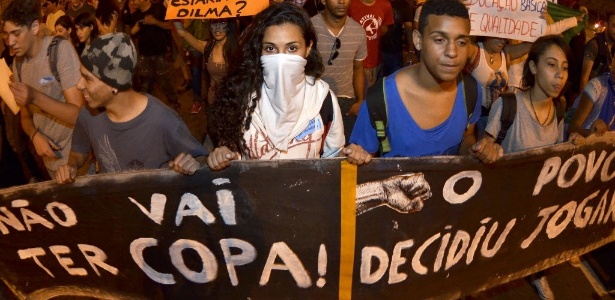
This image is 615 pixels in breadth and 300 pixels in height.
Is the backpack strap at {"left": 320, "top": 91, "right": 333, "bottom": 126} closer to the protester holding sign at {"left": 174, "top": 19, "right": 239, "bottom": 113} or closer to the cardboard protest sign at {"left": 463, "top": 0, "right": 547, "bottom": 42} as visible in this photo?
the cardboard protest sign at {"left": 463, "top": 0, "right": 547, "bottom": 42}

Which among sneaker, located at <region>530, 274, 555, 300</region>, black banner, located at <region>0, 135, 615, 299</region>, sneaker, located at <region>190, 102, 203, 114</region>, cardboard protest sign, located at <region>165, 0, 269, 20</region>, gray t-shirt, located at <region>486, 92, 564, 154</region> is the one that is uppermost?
cardboard protest sign, located at <region>165, 0, 269, 20</region>

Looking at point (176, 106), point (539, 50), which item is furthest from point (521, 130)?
point (176, 106)

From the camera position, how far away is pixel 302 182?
322 centimetres

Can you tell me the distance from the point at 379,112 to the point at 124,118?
4.15 ft

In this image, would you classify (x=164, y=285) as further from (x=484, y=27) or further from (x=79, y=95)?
→ (x=484, y=27)

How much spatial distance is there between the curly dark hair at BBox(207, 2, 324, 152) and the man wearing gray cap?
0.62 ft

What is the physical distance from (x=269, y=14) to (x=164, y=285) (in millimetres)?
1438

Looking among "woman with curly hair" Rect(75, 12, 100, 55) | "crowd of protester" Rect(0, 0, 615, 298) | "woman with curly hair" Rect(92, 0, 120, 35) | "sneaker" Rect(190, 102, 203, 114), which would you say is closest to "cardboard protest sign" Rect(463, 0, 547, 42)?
"crowd of protester" Rect(0, 0, 615, 298)

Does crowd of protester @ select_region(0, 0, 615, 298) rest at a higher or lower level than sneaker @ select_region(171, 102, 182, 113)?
higher

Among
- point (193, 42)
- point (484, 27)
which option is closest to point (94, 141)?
point (484, 27)

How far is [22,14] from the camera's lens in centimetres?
451

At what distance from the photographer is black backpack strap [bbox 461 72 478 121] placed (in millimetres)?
3713

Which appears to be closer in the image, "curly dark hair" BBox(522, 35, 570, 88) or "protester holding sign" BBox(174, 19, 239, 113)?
"curly dark hair" BBox(522, 35, 570, 88)

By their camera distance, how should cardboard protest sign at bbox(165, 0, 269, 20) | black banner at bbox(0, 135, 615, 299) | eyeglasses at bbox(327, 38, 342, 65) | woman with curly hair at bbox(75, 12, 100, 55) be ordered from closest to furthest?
black banner at bbox(0, 135, 615, 299) < eyeglasses at bbox(327, 38, 342, 65) < cardboard protest sign at bbox(165, 0, 269, 20) < woman with curly hair at bbox(75, 12, 100, 55)
